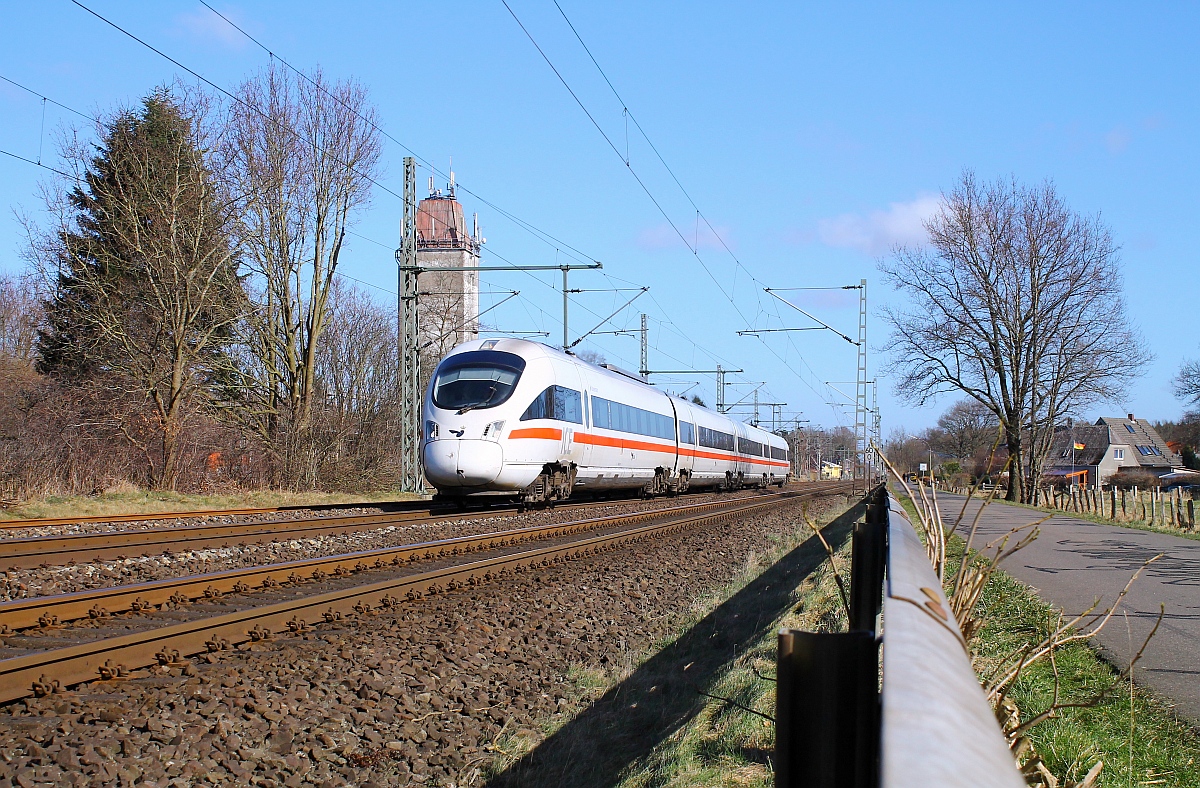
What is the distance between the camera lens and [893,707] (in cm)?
118

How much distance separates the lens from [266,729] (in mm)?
4656

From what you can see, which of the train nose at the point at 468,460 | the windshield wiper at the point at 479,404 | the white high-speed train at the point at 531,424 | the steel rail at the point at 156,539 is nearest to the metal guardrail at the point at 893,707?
the steel rail at the point at 156,539

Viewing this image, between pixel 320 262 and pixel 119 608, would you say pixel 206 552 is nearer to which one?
pixel 119 608

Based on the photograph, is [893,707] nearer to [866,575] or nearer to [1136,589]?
[866,575]

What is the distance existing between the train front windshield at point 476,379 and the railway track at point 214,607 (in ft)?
18.1

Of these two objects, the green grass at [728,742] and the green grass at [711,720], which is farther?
the green grass at [711,720]

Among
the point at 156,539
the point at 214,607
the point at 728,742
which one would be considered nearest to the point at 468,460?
the point at 156,539

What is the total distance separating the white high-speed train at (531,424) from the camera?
17016mm

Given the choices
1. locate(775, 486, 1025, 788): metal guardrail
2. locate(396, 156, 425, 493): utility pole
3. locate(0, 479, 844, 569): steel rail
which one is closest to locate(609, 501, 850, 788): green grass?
locate(775, 486, 1025, 788): metal guardrail

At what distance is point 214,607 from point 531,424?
1057 cm

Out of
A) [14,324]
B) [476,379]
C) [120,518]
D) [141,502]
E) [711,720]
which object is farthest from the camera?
[14,324]

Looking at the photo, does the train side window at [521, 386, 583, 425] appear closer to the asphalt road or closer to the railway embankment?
the asphalt road

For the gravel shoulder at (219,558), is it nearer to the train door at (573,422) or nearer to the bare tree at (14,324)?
the train door at (573,422)

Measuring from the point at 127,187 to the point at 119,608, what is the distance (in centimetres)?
2042
